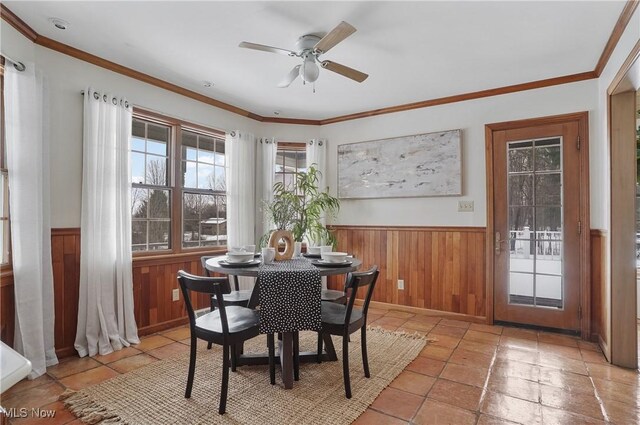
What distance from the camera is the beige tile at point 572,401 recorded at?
1.97m

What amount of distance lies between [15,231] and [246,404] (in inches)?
77.3

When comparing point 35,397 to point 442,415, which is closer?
point 442,415

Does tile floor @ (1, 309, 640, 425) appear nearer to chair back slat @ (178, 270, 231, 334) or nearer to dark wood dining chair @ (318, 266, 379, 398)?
dark wood dining chair @ (318, 266, 379, 398)

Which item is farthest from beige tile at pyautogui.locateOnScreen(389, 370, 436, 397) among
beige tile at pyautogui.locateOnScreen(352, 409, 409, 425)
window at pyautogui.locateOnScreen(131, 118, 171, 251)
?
window at pyautogui.locateOnScreen(131, 118, 171, 251)

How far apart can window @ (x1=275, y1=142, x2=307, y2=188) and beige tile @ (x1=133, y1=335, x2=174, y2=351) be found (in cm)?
236

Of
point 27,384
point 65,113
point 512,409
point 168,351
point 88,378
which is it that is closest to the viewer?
point 512,409

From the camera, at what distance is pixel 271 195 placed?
14.4 feet

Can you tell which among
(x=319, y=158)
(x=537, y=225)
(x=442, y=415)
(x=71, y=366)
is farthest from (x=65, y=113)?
(x=537, y=225)

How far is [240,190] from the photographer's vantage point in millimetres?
4121

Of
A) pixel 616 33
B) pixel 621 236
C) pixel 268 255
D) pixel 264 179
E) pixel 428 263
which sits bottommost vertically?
pixel 428 263

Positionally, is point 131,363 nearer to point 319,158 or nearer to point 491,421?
point 491,421

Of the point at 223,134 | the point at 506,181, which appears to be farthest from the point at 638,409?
the point at 223,134

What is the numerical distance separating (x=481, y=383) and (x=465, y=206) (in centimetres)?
196

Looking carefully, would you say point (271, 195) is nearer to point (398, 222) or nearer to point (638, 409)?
point (398, 222)
